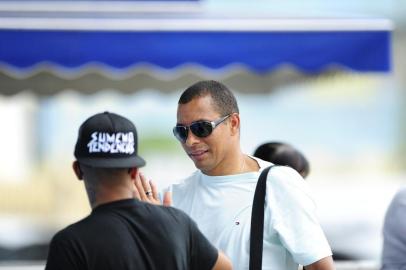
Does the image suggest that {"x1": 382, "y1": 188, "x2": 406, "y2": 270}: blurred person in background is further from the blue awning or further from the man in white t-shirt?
the blue awning

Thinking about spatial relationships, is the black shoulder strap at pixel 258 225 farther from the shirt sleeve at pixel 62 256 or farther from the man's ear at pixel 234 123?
the shirt sleeve at pixel 62 256

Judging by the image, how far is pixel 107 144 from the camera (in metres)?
2.61

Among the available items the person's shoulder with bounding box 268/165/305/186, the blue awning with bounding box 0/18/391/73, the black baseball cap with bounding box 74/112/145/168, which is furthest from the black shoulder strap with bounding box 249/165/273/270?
the blue awning with bounding box 0/18/391/73

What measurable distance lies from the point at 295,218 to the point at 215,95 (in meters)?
0.58

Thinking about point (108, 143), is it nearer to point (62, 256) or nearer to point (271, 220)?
point (62, 256)

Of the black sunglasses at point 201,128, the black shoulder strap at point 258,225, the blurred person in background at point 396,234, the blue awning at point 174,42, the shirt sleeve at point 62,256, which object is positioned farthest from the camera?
the blue awning at point 174,42

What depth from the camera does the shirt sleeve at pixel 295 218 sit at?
121 inches

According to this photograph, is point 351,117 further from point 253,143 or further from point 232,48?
point 232,48

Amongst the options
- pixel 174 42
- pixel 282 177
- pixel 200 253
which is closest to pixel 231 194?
pixel 282 177

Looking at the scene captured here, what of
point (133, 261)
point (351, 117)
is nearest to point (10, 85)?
point (133, 261)

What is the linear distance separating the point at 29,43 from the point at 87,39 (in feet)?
1.13

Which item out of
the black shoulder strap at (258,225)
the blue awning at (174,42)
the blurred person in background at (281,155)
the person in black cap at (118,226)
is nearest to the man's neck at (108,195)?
the person in black cap at (118,226)

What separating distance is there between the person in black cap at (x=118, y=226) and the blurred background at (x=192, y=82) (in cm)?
A: 271

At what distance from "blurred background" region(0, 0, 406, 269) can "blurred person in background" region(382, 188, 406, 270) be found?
6.46 ft
